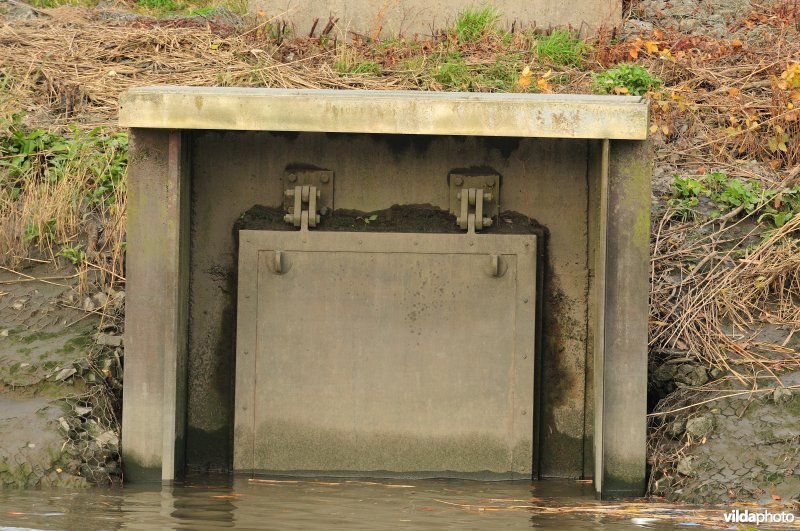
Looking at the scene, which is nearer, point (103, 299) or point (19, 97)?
point (103, 299)

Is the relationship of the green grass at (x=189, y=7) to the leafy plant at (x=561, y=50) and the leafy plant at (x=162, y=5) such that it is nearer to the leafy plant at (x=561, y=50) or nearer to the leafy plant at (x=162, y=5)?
the leafy plant at (x=162, y=5)

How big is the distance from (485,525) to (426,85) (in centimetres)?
508

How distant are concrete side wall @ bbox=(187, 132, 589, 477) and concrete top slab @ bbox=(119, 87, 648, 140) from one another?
2.64ft

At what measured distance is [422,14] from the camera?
10.7 metres

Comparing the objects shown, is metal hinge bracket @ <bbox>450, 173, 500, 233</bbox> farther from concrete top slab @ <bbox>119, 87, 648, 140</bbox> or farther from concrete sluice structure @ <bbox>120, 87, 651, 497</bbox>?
concrete top slab @ <bbox>119, 87, 648, 140</bbox>

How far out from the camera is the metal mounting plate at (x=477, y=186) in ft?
22.9

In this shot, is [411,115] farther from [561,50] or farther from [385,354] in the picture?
[561,50]

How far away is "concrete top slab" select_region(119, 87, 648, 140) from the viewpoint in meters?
6.16

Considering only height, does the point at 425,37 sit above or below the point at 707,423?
above

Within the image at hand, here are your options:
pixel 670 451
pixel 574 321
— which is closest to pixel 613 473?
pixel 670 451

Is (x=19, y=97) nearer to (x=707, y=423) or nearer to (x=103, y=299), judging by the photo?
(x=103, y=299)

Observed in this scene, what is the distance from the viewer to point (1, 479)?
20.4 feet

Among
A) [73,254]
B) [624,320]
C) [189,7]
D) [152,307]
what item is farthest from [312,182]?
[189,7]

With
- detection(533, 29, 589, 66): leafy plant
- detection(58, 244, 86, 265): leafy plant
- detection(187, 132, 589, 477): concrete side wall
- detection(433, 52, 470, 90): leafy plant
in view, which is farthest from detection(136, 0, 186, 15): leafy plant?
detection(187, 132, 589, 477): concrete side wall
